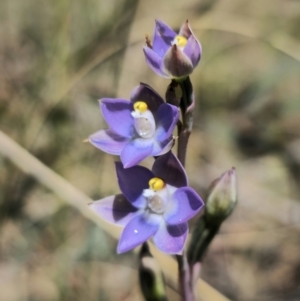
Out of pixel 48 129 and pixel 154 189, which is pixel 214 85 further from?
pixel 154 189

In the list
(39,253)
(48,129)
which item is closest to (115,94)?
(48,129)

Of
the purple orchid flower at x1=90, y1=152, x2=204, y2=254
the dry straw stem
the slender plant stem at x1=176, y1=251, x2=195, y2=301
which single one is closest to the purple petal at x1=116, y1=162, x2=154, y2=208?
the purple orchid flower at x1=90, y1=152, x2=204, y2=254

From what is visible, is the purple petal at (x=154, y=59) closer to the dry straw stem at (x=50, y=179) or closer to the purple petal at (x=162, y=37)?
the purple petal at (x=162, y=37)

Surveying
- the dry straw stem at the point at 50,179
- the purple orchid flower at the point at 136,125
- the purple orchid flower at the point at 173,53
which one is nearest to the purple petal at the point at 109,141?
the purple orchid flower at the point at 136,125

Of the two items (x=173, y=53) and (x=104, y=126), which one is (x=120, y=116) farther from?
(x=104, y=126)

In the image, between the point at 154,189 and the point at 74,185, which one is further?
the point at 74,185

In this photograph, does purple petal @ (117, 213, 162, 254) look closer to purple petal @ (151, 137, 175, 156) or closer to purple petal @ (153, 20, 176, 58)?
purple petal @ (151, 137, 175, 156)

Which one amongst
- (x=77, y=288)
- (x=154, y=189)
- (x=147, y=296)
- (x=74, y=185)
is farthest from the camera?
(x=74, y=185)

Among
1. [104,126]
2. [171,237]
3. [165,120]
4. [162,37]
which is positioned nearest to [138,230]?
[171,237]
